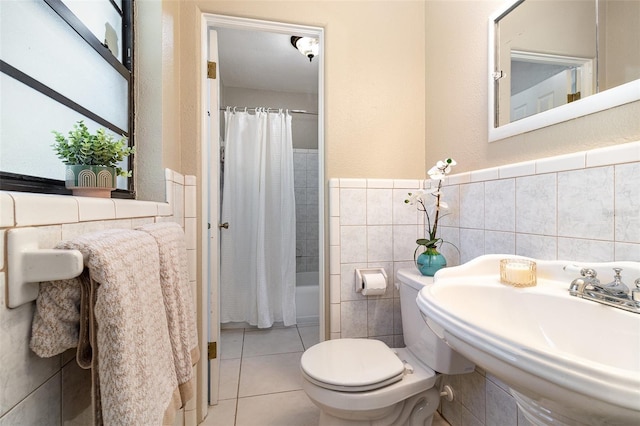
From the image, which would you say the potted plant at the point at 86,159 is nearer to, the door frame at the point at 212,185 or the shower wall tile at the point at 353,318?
the door frame at the point at 212,185

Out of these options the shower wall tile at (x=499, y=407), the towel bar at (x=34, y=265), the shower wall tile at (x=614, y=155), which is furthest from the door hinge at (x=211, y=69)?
the shower wall tile at (x=499, y=407)

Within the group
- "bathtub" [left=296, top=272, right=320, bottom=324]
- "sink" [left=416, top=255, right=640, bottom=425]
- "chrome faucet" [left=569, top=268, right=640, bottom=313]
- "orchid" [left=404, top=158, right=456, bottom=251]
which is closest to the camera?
"sink" [left=416, top=255, right=640, bottom=425]

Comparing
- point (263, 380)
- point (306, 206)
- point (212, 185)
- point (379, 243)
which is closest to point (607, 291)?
point (379, 243)

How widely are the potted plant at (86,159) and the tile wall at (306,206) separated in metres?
2.29

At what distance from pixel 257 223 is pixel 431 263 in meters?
1.51

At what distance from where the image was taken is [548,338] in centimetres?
72

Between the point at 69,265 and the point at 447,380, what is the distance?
5.08ft

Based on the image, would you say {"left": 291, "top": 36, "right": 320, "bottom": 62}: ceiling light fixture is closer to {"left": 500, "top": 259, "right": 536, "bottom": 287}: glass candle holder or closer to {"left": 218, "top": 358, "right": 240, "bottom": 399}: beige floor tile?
{"left": 500, "top": 259, "right": 536, "bottom": 287}: glass candle holder

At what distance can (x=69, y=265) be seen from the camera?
40 centimetres

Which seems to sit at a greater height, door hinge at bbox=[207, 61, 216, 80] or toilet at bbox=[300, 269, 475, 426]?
door hinge at bbox=[207, 61, 216, 80]

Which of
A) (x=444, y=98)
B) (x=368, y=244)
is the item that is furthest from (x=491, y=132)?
(x=368, y=244)

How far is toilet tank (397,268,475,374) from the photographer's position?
3.54 feet

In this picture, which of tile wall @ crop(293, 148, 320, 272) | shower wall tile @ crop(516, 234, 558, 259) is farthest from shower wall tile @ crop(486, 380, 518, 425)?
tile wall @ crop(293, 148, 320, 272)

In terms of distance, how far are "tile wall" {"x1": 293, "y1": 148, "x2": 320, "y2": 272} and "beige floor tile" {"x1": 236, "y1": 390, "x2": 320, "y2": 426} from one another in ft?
5.12
